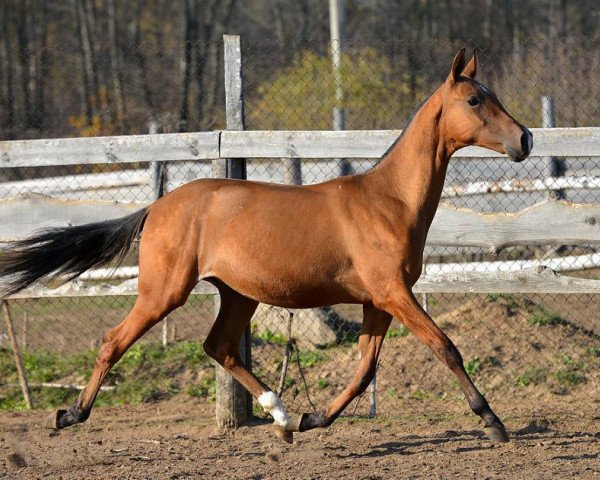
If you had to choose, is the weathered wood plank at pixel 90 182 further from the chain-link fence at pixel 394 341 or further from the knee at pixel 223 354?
the knee at pixel 223 354

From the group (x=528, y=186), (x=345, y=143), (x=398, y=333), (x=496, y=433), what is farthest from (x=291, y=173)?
(x=496, y=433)

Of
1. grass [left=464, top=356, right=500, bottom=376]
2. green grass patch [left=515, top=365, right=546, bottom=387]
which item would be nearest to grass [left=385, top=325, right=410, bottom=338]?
grass [left=464, top=356, right=500, bottom=376]

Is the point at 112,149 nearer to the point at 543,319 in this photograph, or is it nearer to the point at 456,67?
the point at 456,67

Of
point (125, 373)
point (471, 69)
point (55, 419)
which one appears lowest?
point (125, 373)

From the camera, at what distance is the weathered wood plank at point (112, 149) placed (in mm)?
6801

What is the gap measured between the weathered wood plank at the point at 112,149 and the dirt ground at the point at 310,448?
1847 millimetres

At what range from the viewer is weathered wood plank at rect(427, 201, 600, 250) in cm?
Result: 671

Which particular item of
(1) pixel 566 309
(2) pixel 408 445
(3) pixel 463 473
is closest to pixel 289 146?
(2) pixel 408 445

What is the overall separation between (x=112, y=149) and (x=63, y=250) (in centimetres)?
98

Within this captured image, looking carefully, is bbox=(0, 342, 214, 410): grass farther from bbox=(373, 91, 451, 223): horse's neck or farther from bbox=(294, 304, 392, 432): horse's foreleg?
bbox=(373, 91, 451, 223): horse's neck

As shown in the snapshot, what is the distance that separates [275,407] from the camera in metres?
6.03

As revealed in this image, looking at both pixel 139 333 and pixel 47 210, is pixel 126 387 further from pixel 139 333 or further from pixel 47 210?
pixel 139 333

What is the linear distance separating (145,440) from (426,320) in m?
2.16

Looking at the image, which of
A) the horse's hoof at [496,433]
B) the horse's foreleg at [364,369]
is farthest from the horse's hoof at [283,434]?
the horse's hoof at [496,433]
